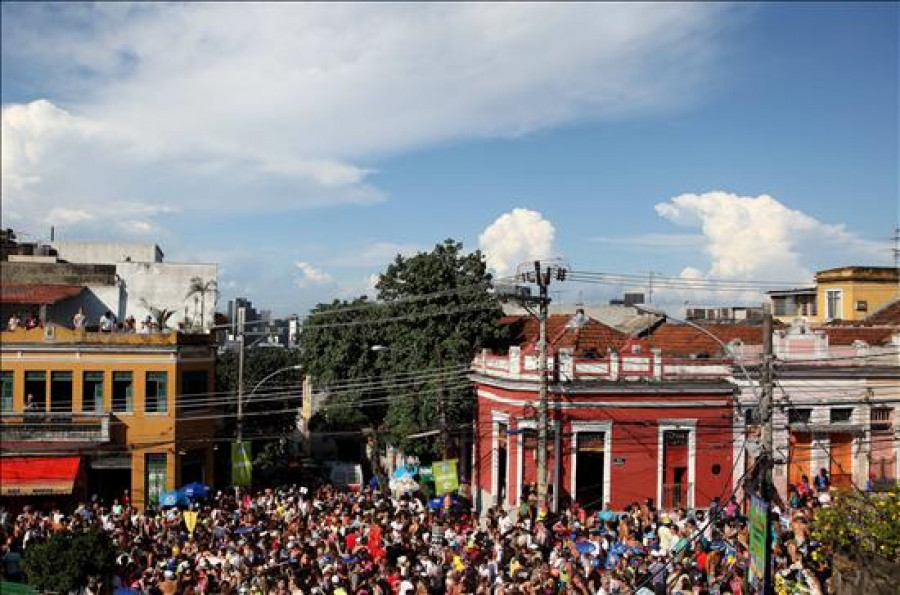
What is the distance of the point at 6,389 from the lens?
34.0 m

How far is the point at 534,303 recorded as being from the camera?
27469 mm

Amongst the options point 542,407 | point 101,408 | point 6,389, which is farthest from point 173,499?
point 542,407

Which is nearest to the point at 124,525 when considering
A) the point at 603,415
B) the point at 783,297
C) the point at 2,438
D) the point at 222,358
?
the point at 2,438

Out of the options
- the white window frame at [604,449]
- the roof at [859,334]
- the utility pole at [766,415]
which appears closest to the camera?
the utility pole at [766,415]

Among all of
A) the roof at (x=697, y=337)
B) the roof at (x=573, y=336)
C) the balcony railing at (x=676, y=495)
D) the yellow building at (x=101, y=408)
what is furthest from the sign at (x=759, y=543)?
the yellow building at (x=101, y=408)

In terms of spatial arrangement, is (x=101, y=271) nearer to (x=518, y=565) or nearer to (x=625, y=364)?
(x=625, y=364)

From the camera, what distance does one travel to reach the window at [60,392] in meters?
34.2

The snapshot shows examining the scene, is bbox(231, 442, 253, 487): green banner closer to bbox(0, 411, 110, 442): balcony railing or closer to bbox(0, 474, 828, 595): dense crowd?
bbox(0, 474, 828, 595): dense crowd

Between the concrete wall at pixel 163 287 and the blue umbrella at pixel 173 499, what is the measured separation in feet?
55.7

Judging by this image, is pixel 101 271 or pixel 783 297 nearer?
pixel 101 271

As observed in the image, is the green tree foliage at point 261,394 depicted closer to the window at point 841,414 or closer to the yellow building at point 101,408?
the yellow building at point 101,408

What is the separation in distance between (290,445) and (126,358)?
1675cm

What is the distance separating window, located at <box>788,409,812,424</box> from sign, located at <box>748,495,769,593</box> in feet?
50.7

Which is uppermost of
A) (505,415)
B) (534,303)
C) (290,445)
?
(534,303)
